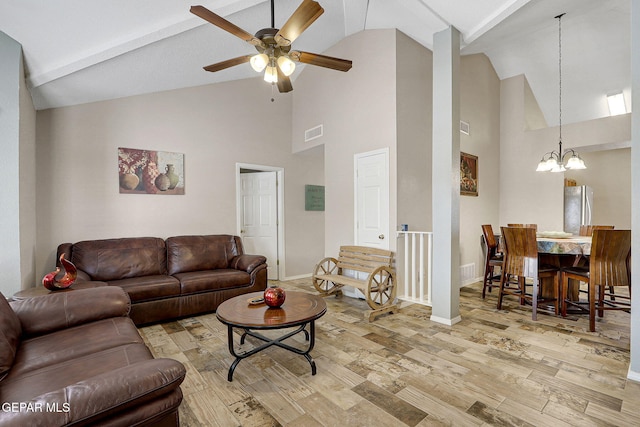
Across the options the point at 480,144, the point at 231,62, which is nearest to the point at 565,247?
the point at 480,144

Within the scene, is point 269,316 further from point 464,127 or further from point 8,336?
point 464,127

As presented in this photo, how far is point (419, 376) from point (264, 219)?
384cm

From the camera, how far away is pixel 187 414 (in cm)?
184

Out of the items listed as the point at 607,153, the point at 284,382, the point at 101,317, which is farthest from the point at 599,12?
the point at 101,317

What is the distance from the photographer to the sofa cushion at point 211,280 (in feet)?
11.7

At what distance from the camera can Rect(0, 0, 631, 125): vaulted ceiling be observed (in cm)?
259

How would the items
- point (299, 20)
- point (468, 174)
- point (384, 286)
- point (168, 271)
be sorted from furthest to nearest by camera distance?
point (468, 174)
point (168, 271)
point (384, 286)
point (299, 20)

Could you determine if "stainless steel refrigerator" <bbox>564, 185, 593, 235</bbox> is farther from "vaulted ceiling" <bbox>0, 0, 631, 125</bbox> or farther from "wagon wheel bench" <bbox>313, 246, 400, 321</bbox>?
"wagon wheel bench" <bbox>313, 246, 400, 321</bbox>

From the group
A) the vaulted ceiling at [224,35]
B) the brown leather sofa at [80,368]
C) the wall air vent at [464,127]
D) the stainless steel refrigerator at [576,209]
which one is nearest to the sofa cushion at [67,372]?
the brown leather sofa at [80,368]

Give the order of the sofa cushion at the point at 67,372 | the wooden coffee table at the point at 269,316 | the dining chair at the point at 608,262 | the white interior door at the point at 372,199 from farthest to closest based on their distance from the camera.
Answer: the white interior door at the point at 372,199 < the dining chair at the point at 608,262 < the wooden coffee table at the point at 269,316 < the sofa cushion at the point at 67,372

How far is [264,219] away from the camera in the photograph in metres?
5.48

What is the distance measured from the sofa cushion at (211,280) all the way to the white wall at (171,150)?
3.11 ft

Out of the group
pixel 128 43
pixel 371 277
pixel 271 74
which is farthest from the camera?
pixel 371 277

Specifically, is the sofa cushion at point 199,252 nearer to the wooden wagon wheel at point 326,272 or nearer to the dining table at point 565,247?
the wooden wagon wheel at point 326,272
